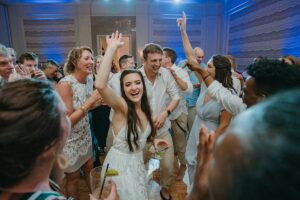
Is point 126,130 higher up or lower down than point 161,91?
lower down

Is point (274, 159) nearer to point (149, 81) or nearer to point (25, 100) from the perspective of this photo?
point (25, 100)

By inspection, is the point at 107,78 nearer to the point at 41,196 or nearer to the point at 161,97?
the point at 41,196

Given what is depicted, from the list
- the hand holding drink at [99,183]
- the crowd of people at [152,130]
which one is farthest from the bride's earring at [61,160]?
the hand holding drink at [99,183]

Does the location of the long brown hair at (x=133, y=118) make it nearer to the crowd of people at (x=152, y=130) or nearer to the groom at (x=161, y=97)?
the crowd of people at (x=152, y=130)

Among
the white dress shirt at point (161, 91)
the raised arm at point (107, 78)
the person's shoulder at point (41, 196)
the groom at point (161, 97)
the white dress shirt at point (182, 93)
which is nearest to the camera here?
the person's shoulder at point (41, 196)

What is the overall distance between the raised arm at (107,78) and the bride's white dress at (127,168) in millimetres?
204

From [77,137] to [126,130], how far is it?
0.65 meters

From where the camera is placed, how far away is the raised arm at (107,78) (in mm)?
1552

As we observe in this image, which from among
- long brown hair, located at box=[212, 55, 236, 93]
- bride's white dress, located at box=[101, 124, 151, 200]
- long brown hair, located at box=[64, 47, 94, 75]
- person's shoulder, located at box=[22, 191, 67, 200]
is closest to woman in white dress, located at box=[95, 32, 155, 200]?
bride's white dress, located at box=[101, 124, 151, 200]

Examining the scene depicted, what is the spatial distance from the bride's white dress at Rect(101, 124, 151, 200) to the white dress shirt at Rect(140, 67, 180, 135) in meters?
0.81

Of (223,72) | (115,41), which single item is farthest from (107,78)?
(223,72)

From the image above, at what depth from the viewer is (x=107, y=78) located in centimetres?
156

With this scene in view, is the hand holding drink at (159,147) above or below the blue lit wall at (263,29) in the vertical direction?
below

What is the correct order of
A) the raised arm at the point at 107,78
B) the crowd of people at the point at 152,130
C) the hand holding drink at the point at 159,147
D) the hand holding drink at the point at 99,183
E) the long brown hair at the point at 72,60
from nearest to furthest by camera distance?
the crowd of people at the point at 152,130 → the hand holding drink at the point at 99,183 → the raised arm at the point at 107,78 → the hand holding drink at the point at 159,147 → the long brown hair at the point at 72,60
